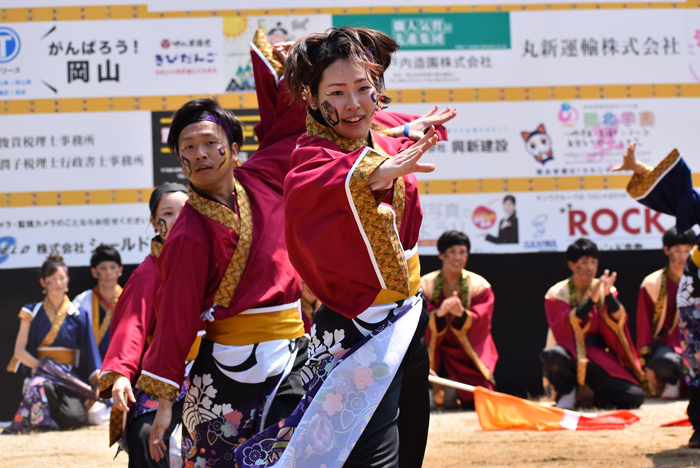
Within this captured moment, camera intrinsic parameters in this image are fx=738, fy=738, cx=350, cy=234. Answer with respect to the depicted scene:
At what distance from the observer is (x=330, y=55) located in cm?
156

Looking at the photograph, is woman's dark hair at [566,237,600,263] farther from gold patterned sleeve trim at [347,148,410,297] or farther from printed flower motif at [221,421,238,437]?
gold patterned sleeve trim at [347,148,410,297]

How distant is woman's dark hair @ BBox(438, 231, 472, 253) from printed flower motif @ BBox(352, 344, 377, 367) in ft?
10.7

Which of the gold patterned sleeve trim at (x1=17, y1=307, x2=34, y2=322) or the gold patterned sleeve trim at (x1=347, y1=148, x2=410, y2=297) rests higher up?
the gold patterned sleeve trim at (x1=347, y1=148, x2=410, y2=297)

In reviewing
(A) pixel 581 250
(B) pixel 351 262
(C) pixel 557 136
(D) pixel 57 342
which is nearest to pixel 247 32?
(C) pixel 557 136

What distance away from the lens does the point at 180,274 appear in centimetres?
191

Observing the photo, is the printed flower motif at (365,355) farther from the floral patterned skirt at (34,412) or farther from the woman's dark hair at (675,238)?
the woman's dark hair at (675,238)

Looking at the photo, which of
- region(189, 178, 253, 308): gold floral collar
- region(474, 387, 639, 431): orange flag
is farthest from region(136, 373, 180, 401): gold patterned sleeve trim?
region(474, 387, 639, 431): orange flag

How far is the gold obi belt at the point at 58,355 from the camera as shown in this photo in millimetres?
4520

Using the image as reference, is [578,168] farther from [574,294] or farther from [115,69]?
[115,69]

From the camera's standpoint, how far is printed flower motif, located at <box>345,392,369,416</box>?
1.44 m

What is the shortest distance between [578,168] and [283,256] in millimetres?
3486

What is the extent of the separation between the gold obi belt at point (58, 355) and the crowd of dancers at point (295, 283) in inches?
93.1

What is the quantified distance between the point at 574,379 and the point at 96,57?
12.2 feet

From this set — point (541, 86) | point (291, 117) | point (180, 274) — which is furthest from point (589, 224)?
point (180, 274)
